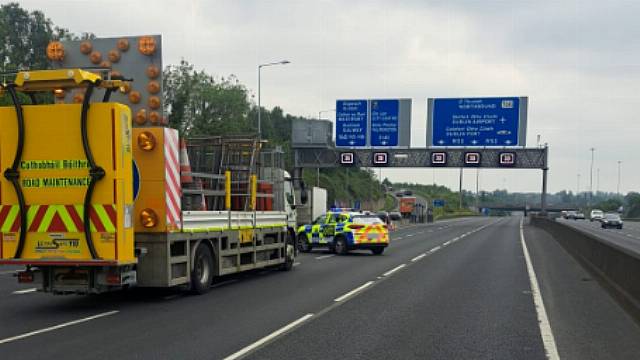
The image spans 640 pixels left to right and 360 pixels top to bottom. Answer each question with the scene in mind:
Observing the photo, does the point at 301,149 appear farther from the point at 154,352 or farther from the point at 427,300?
the point at 154,352

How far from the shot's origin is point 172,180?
10438 millimetres

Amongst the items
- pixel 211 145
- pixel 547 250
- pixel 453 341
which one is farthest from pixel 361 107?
pixel 453 341

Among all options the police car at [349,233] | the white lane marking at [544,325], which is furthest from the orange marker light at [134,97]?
the police car at [349,233]

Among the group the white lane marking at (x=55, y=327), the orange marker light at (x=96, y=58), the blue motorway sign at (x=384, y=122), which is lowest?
the white lane marking at (x=55, y=327)

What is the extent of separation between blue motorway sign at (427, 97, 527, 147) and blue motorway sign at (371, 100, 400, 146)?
7.17ft

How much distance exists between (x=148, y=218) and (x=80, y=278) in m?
1.34

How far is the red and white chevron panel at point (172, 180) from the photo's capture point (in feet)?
33.6

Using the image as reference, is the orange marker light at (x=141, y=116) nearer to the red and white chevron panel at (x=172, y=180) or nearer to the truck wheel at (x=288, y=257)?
the red and white chevron panel at (x=172, y=180)

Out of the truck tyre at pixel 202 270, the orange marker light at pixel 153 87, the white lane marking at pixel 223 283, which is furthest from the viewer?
the white lane marking at pixel 223 283

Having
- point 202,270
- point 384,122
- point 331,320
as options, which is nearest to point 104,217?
point 202,270

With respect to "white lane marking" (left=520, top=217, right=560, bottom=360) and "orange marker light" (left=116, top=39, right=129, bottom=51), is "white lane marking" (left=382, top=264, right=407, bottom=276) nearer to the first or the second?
"white lane marking" (left=520, top=217, right=560, bottom=360)

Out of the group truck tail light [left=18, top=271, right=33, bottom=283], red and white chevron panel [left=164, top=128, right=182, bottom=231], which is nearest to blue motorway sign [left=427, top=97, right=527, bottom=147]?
red and white chevron panel [left=164, top=128, right=182, bottom=231]

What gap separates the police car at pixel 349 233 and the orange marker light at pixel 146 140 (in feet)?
39.2

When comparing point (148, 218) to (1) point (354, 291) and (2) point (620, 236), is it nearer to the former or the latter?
(1) point (354, 291)
